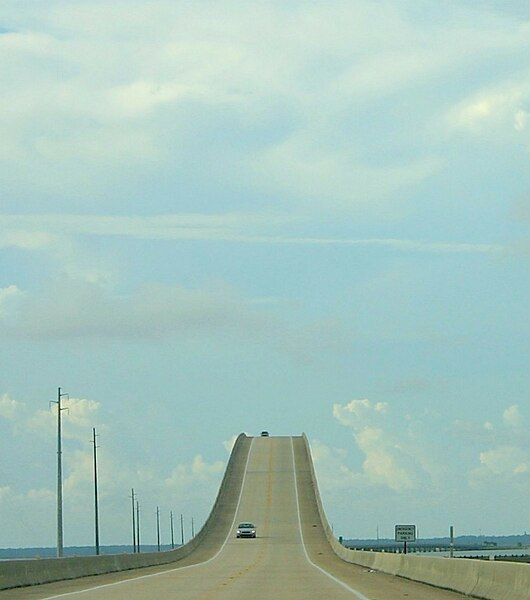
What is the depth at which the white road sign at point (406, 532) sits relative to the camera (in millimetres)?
51094

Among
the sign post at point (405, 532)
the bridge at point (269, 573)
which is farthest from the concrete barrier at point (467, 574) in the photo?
the sign post at point (405, 532)

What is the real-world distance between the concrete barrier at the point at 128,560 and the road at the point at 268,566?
541mm

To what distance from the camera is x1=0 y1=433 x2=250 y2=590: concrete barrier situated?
36125mm

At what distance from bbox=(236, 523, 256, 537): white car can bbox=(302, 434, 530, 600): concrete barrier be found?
37678 mm

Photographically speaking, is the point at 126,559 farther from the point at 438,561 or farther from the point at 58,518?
the point at 438,561

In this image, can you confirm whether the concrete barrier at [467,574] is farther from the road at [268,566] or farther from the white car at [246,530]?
the white car at [246,530]

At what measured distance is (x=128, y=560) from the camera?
2189 inches

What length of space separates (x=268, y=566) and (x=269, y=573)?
8.28 metres

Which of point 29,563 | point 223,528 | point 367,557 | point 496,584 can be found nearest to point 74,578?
point 29,563

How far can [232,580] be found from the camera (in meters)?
36.6

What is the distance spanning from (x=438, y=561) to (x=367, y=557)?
2220cm

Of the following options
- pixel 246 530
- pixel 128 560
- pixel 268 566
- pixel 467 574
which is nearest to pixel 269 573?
pixel 268 566

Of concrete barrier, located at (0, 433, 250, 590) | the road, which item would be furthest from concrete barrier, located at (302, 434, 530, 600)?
concrete barrier, located at (0, 433, 250, 590)

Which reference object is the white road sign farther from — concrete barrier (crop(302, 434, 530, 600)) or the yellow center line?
the yellow center line
